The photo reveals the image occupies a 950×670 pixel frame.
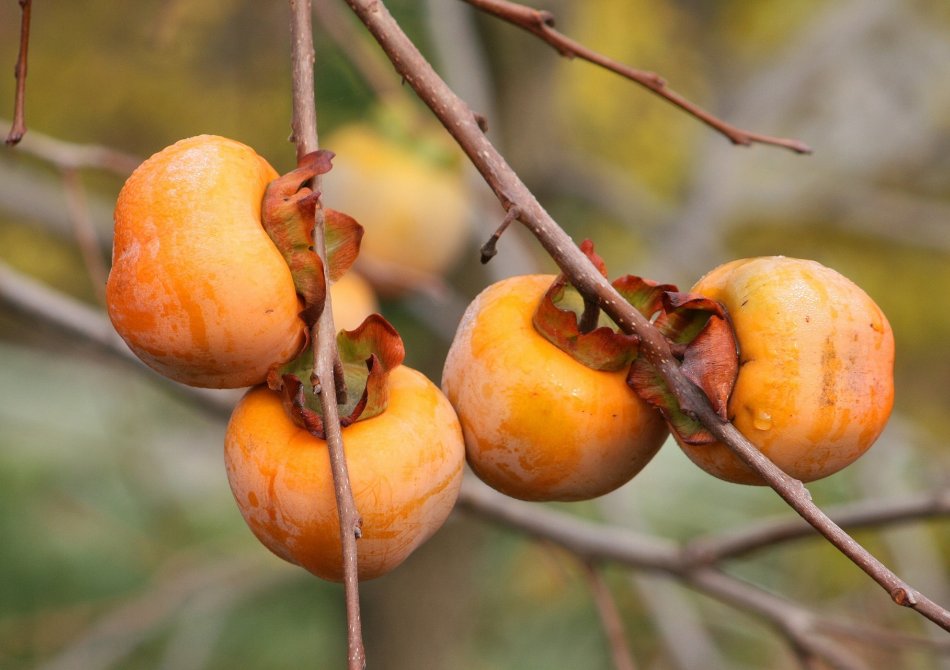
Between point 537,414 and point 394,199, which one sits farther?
point 394,199

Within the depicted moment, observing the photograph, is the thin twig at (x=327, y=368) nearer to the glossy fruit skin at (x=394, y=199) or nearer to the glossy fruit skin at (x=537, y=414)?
the glossy fruit skin at (x=537, y=414)

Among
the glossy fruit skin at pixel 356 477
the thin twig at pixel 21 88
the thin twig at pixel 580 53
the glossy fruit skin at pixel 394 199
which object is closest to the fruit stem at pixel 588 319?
the glossy fruit skin at pixel 356 477

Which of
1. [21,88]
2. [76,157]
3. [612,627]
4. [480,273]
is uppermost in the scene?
[21,88]

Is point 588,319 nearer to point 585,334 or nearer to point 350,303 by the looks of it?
point 585,334

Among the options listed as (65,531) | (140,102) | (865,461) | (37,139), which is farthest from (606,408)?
(140,102)

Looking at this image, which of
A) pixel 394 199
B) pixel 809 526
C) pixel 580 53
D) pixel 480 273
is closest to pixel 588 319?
pixel 580 53

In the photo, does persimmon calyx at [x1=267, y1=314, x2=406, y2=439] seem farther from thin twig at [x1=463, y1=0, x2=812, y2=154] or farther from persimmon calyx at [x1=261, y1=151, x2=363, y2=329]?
thin twig at [x1=463, y1=0, x2=812, y2=154]

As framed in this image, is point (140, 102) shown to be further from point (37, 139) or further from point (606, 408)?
point (606, 408)

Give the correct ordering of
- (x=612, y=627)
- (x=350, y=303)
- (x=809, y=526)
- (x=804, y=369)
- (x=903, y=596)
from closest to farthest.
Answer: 1. (x=903, y=596)
2. (x=804, y=369)
3. (x=809, y=526)
4. (x=612, y=627)
5. (x=350, y=303)
